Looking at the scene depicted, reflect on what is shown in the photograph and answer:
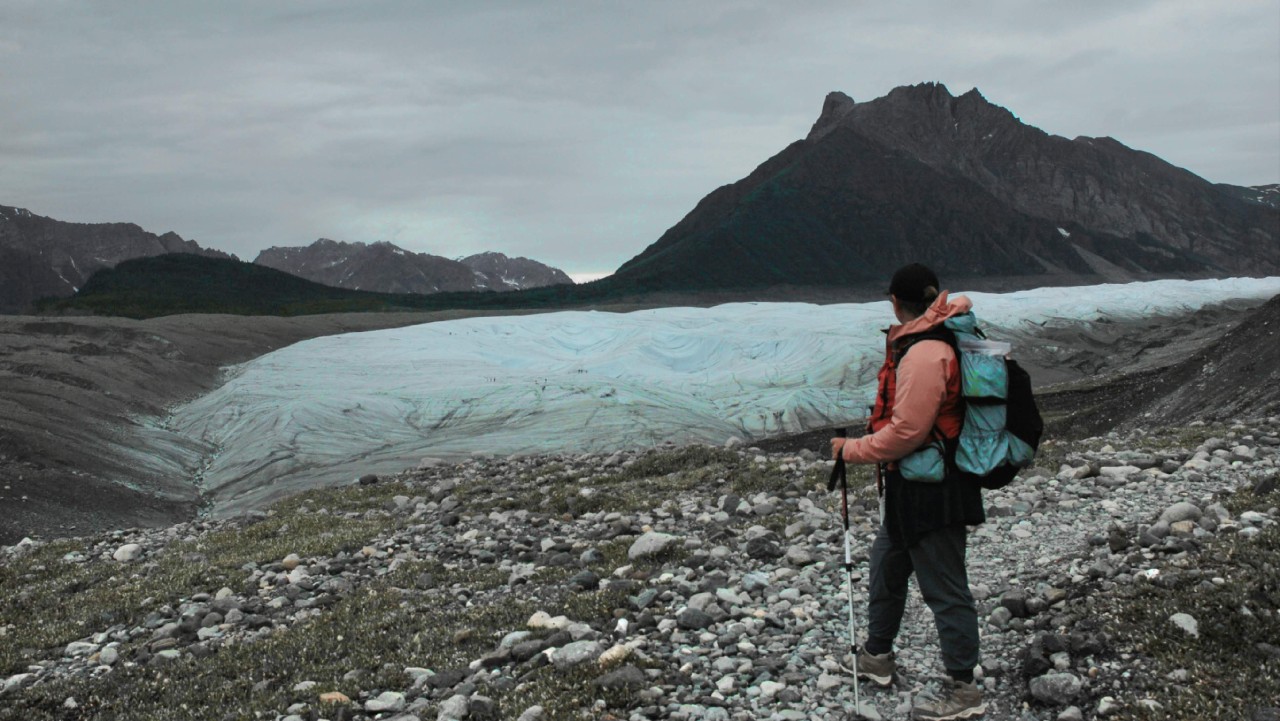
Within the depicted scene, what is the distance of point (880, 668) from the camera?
5.93 metres

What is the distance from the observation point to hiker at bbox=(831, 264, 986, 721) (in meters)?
5.34

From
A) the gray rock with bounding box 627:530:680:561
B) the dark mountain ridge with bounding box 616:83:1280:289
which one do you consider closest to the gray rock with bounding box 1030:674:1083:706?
the gray rock with bounding box 627:530:680:561

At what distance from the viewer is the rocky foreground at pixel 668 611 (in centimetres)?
573

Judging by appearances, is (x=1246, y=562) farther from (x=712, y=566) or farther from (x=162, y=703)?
(x=162, y=703)

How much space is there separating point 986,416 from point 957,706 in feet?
5.45

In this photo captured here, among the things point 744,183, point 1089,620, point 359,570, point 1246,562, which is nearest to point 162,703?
point 359,570

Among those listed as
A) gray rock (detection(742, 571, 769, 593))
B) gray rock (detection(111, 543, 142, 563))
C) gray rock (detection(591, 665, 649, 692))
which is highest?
gray rock (detection(742, 571, 769, 593))

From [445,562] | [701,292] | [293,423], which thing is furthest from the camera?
[701,292]

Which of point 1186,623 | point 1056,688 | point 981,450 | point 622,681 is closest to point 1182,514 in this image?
point 1186,623

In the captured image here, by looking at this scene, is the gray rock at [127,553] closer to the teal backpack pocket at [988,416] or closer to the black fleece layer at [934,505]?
the black fleece layer at [934,505]

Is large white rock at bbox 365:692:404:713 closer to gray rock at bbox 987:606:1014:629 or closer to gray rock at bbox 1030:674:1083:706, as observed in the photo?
gray rock at bbox 1030:674:1083:706

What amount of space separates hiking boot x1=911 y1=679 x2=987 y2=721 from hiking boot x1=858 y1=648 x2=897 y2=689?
397mm

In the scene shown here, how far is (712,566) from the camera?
341 inches

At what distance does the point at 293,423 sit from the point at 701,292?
96.5 meters
